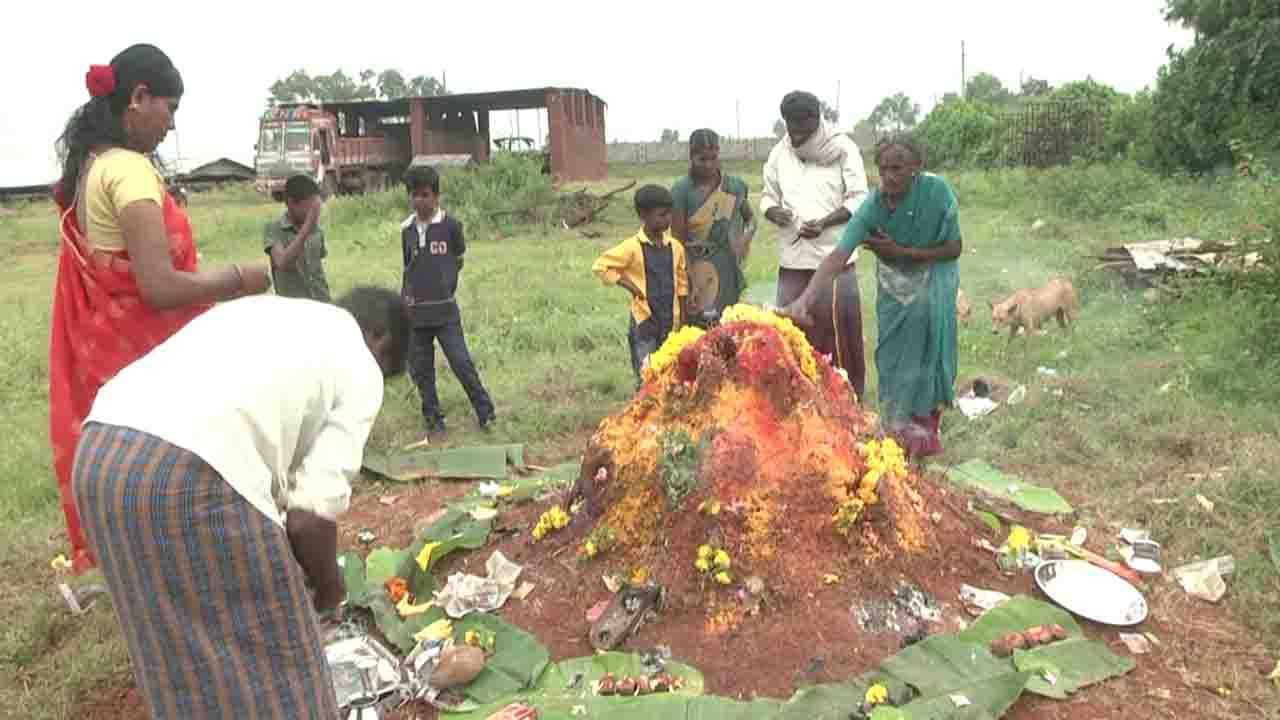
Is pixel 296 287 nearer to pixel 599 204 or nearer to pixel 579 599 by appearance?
pixel 579 599

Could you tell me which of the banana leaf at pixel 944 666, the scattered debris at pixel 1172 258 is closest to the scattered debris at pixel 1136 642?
the banana leaf at pixel 944 666

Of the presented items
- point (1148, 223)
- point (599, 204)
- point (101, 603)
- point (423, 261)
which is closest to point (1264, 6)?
point (1148, 223)

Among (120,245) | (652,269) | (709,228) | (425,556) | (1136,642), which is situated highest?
(120,245)

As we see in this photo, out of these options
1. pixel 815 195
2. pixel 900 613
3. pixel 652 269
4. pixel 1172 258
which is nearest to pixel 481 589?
pixel 900 613

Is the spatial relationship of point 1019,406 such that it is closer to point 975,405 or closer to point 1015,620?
point 975,405

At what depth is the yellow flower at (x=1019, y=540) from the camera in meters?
4.15

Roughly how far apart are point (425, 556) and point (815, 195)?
2.98m

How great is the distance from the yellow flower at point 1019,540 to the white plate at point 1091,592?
135 millimetres

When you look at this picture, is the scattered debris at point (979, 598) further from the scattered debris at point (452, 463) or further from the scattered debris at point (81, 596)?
the scattered debris at point (81, 596)

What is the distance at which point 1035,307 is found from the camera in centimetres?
801

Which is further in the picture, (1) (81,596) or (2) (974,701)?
(1) (81,596)

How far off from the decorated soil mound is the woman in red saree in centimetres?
157

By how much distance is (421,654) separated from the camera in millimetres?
3553

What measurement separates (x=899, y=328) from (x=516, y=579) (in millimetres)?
2355
